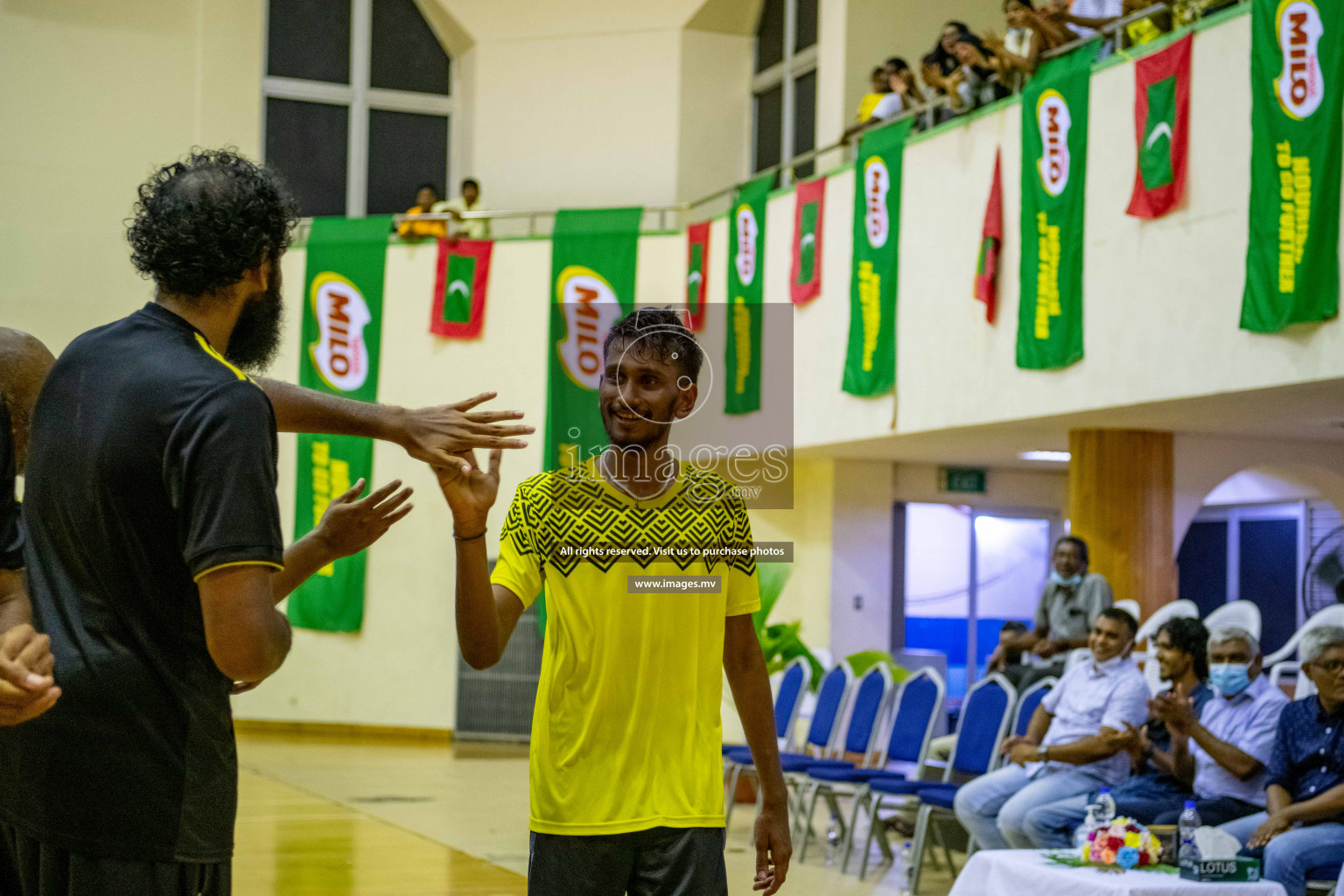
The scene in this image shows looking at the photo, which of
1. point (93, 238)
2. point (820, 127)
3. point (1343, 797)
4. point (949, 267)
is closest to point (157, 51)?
point (93, 238)

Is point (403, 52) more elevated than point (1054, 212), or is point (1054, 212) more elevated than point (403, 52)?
point (403, 52)

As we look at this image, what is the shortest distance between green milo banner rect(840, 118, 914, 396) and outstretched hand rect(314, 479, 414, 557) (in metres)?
8.93

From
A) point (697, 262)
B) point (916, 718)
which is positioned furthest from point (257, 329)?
point (697, 262)

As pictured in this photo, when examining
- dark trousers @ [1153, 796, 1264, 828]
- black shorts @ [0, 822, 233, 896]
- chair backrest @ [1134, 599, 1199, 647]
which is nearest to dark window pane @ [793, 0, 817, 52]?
chair backrest @ [1134, 599, 1199, 647]

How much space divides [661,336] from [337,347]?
12.2 meters

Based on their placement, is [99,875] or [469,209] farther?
[469,209]

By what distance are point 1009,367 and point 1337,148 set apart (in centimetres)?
301

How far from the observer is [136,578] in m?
1.82

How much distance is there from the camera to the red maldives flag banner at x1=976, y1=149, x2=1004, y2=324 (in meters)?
9.72

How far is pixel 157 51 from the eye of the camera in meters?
14.9

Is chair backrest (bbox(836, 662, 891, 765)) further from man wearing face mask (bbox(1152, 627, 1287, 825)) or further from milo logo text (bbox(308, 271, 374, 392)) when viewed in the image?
milo logo text (bbox(308, 271, 374, 392))

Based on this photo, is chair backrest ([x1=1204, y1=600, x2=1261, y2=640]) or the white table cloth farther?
chair backrest ([x1=1204, y1=600, x2=1261, y2=640])

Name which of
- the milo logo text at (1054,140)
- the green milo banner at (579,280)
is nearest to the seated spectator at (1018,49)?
the milo logo text at (1054,140)

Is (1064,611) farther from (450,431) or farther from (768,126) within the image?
(768,126)
